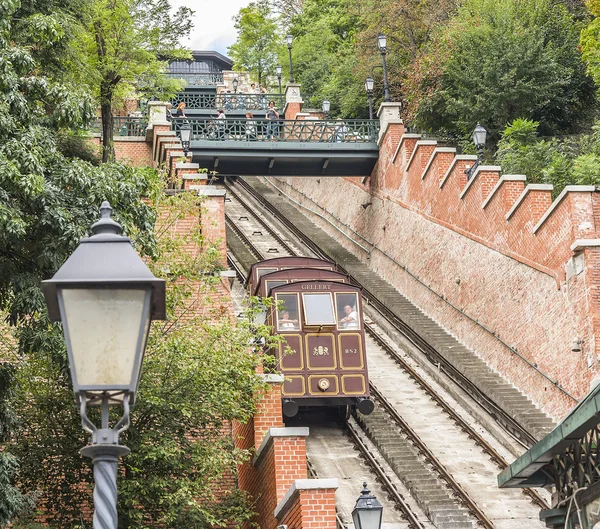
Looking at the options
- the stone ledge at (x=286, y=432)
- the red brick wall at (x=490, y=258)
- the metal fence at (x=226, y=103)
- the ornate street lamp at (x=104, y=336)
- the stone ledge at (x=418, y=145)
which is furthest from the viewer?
the metal fence at (x=226, y=103)

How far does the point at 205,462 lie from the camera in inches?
531

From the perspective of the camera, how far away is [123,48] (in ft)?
95.7

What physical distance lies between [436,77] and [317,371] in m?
17.5

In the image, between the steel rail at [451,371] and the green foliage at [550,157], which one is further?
the green foliage at [550,157]

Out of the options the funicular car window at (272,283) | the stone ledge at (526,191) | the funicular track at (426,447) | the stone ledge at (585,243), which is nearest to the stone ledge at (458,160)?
the stone ledge at (526,191)

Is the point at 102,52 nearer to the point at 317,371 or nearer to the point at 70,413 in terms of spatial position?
the point at 317,371

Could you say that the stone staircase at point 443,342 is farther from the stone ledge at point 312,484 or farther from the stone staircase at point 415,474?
the stone ledge at point 312,484

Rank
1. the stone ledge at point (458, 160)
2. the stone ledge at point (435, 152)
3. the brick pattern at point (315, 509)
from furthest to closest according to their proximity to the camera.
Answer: the stone ledge at point (435, 152), the stone ledge at point (458, 160), the brick pattern at point (315, 509)

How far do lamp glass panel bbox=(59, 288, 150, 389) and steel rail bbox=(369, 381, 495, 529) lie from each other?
13.4 meters

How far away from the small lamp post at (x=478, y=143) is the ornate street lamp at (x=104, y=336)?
2194 cm

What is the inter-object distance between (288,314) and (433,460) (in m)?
4.05

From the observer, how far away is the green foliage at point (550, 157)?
86.0 feet

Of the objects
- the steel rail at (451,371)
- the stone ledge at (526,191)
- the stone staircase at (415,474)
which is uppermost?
the stone ledge at (526,191)

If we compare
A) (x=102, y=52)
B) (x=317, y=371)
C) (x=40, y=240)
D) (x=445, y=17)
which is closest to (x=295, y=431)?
(x=40, y=240)
